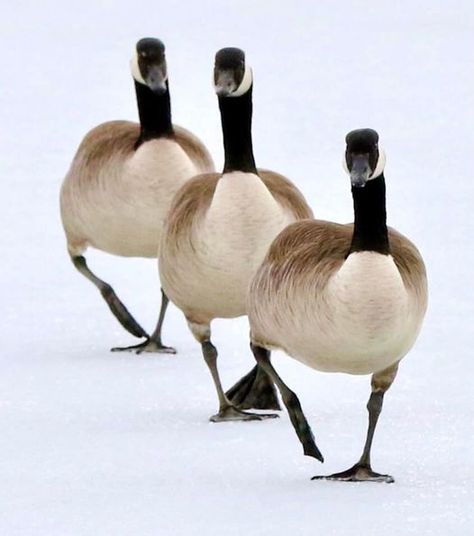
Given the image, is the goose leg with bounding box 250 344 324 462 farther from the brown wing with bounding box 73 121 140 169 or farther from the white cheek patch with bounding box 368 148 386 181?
the brown wing with bounding box 73 121 140 169

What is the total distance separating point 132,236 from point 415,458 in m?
3.32

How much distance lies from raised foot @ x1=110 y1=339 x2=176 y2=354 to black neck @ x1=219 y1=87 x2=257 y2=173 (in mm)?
2063

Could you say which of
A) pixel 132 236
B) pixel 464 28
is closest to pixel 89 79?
pixel 464 28

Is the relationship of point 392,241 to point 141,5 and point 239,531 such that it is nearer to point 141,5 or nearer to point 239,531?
point 239,531

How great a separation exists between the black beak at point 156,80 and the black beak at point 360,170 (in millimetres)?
3648

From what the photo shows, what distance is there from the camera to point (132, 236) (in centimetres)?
1076

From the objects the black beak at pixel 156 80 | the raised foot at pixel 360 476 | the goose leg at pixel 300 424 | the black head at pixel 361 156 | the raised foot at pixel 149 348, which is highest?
the black head at pixel 361 156

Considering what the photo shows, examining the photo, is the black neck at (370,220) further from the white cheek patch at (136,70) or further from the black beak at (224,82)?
the white cheek patch at (136,70)

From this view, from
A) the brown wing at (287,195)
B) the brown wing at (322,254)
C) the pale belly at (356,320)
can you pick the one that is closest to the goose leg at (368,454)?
the pale belly at (356,320)

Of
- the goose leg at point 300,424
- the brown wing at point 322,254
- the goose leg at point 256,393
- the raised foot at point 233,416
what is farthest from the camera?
the goose leg at point 256,393

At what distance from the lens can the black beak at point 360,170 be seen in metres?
7.21

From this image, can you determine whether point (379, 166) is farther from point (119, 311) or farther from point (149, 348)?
point (119, 311)

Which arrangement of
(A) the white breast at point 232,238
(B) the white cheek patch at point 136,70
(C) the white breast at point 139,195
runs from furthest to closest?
(B) the white cheek patch at point 136,70, (C) the white breast at point 139,195, (A) the white breast at point 232,238

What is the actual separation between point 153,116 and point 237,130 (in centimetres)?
168
